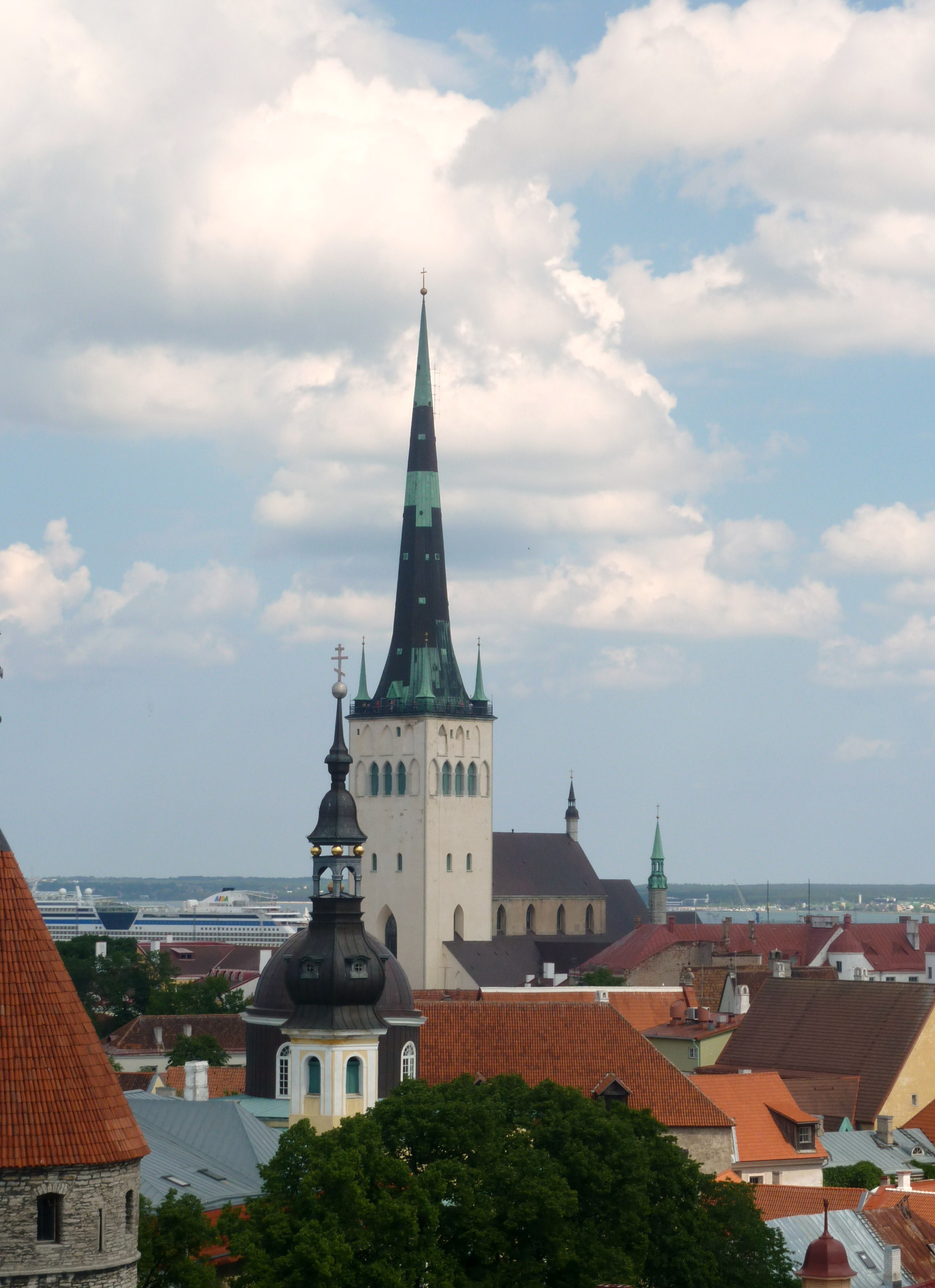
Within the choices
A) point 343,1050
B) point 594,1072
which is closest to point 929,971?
point 594,1072

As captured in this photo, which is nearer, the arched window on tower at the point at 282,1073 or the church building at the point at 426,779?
the arched window on tower at the point at 282,1073

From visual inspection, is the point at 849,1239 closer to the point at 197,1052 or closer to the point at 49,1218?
the point at 49,1218

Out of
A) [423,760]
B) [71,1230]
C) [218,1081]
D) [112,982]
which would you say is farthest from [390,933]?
[71,1230]

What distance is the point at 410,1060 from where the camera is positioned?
68062mm

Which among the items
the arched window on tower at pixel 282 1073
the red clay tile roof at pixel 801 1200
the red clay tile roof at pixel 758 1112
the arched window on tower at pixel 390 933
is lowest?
the red clay tile roof at pixel 801 1200

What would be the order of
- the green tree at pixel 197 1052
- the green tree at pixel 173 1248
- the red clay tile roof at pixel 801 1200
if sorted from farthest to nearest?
1. the green tree at pixel 197 1052
2. the red clay tile roof at pixel 801 1200
3. the green tree at pixel 173 1248

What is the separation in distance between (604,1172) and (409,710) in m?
105

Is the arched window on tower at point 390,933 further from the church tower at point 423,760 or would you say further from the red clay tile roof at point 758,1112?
the red clay tile roof at point 758,1112

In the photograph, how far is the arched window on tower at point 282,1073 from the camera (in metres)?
65.8

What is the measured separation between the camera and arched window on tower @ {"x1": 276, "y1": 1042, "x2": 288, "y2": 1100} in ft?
216

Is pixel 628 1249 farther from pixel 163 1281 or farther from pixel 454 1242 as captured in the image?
pixel 163 1281

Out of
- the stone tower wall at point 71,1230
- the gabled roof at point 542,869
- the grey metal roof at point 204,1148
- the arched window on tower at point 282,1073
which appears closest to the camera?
the stone tower wall at point 71,1230

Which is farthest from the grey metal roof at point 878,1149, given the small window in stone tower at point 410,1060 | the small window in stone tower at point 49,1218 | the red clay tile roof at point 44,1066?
the small window in stone tower at point 49,1218

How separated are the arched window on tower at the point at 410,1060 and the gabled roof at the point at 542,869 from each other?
91656 millimetres
